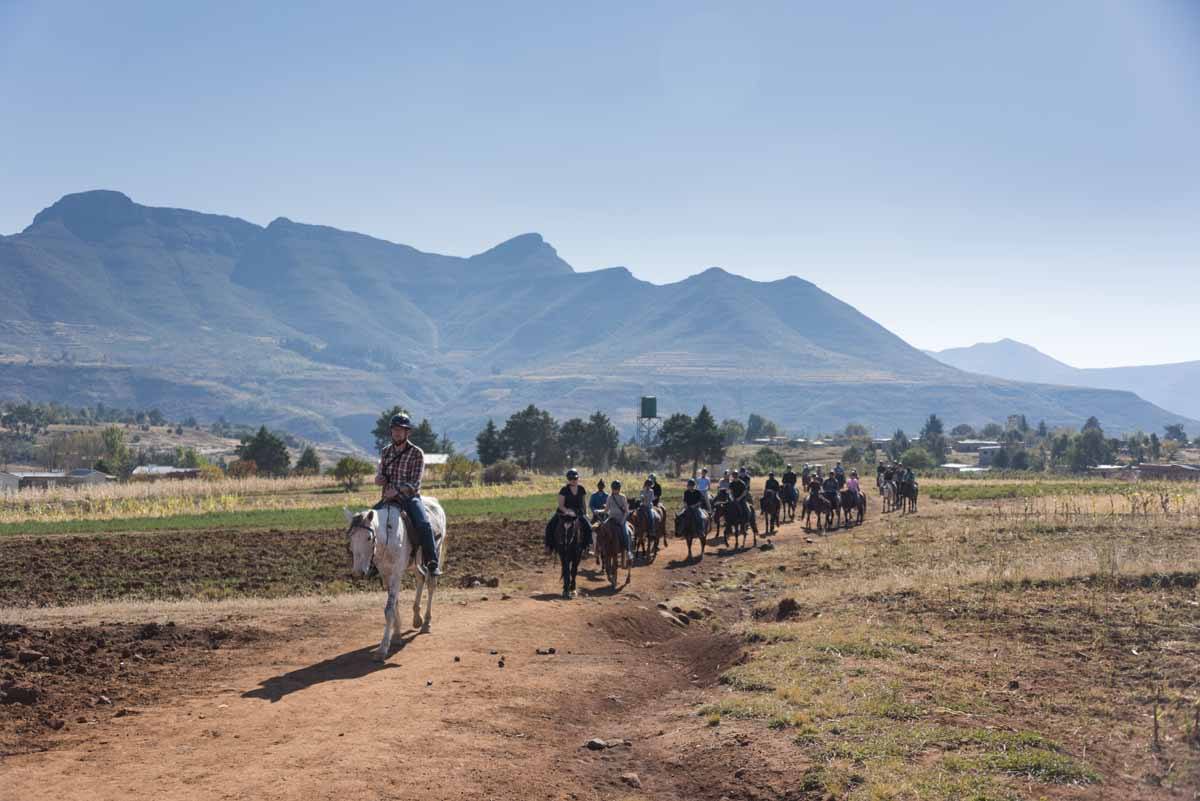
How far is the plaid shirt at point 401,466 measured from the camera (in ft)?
50.0

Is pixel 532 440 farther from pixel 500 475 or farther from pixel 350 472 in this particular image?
pixel 350 472

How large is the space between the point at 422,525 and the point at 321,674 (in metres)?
2.89

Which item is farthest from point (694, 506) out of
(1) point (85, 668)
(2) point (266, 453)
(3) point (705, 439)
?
(2) point (266, 453)

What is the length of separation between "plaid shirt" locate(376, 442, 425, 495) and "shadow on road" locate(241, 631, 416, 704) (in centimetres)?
262

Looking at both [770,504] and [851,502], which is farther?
[851,502]

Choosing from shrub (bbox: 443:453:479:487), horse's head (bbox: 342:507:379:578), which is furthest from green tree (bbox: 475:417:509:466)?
horse's head (bbox: 342:507:379:578)

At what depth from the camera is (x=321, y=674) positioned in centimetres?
1342

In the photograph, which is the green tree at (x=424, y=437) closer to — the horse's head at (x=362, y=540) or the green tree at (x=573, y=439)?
the green tree at (x=573, y=439)

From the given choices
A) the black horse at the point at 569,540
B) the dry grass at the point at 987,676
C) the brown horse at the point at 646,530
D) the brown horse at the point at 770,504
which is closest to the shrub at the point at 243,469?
the brown horse at the point at 770,504

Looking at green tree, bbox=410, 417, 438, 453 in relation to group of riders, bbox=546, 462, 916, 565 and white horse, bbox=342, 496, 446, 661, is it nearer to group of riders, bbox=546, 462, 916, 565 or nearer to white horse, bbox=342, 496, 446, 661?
group of riders, bbox=546, 462, 916, 565

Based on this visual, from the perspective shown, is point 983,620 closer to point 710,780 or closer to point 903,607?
point 903,607

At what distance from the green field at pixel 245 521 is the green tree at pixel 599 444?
250ft

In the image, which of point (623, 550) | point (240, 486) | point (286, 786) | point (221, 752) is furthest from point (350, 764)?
point (240, 486)

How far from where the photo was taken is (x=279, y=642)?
619 inches
